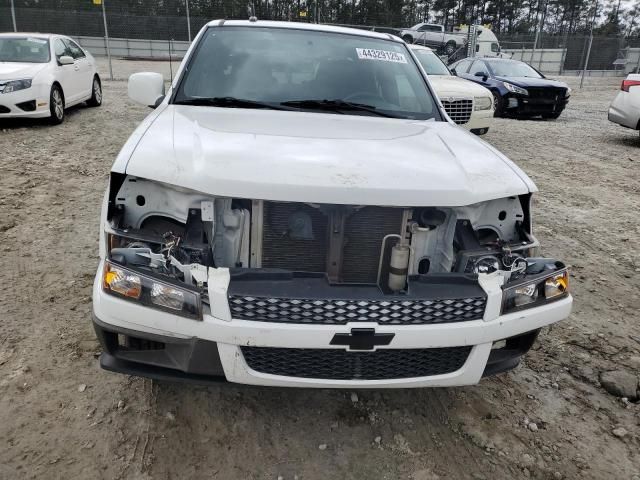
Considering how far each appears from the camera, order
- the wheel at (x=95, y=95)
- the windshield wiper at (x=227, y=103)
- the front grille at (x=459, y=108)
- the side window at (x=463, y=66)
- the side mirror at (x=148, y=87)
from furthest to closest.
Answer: the side window at (x=463, y=66) → the wheel at (x=95, y=95) → the front grille at (x=459, y=108) → the side mirror at (x=148, y=87) → the windshield wiper at (x=227, y=103)

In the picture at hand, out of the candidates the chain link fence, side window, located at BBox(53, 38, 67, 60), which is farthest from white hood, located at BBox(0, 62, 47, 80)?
the chain link fence

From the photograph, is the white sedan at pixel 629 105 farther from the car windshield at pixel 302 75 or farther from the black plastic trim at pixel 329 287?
the black plastic trim at pixel 329 287

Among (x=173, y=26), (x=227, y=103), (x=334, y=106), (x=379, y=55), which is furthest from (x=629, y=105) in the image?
(x=173, y=26)

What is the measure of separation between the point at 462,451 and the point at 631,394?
1150mm

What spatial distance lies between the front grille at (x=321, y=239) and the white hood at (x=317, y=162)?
0.55ft

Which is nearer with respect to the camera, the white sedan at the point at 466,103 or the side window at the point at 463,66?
the white sedan at the point at 466,103

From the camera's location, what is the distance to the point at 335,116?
121 inches

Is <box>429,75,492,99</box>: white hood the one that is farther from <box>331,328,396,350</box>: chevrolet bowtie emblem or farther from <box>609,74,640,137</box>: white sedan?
<box>331,328,396,350</box>: chevrolet bowtie emblem

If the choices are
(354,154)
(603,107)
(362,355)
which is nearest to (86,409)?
Answer: (362,355)

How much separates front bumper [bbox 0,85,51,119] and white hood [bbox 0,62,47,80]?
0.71ft

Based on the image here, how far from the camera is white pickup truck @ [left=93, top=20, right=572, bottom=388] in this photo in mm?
1943

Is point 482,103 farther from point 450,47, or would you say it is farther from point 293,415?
point 450,47

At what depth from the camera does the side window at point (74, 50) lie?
955 cm

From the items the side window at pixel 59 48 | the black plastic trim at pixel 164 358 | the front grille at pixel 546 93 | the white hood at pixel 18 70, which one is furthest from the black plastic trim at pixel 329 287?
the front grille at pixel 546 93
